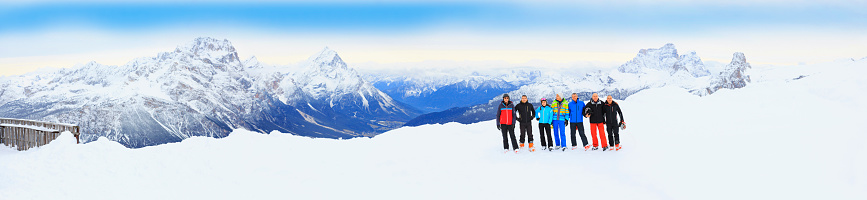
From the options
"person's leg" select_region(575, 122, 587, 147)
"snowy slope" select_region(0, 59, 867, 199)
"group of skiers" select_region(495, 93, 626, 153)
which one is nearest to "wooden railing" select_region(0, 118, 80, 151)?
"snowy slope" select_region(0, 59, 867, 199)

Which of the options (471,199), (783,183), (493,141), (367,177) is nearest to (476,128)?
(493,141)

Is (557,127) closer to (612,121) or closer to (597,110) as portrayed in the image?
(597,110)

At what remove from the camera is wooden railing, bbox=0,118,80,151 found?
72.6 ft

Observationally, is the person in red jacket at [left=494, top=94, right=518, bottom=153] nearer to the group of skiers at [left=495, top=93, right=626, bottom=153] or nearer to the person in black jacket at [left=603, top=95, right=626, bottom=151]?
the group of skiers at [left=495, top=93, right=626, bottom=153]

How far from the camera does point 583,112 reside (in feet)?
57.2

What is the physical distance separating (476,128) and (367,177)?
11.2m

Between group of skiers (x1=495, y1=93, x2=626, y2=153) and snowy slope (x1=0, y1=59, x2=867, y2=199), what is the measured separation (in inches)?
27.1

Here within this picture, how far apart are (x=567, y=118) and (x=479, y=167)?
434 cm

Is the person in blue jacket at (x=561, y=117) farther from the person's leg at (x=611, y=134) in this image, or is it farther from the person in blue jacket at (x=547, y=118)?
the person's leg at (x=611, y=134)

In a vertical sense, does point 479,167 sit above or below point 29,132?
below

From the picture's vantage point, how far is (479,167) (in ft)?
52.0

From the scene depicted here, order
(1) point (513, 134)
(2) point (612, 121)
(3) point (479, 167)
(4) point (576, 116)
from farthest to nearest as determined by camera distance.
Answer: (1) point (513, 134) → (4) point (576, 116) → (2) point (612, 121) → (3) point (479, 167)

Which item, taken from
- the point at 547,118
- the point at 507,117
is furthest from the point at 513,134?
the point at 547,118

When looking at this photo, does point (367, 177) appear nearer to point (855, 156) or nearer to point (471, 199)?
point (471, 199)
